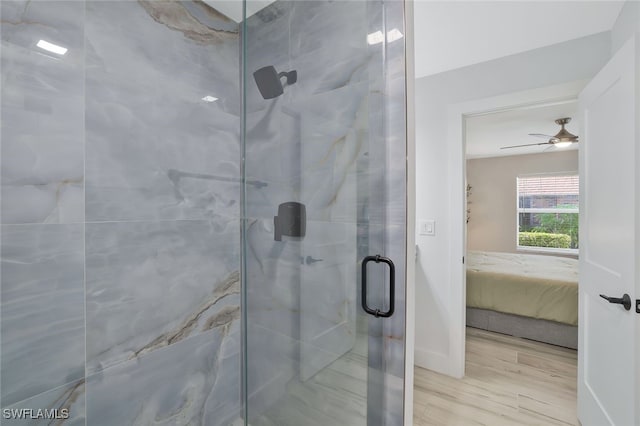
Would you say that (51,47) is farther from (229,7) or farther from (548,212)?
(548,212)

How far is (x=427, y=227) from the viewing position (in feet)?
7.95

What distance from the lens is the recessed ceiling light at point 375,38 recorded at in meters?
0.98

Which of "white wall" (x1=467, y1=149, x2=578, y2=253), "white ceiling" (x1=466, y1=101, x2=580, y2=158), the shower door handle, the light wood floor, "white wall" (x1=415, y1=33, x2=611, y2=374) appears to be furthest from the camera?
"white wall" (x1=467, y1=149, x2=578, y2=253)

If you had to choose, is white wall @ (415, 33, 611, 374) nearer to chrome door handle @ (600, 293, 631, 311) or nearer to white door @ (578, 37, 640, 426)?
white door @ (578, 37, 640, 426)

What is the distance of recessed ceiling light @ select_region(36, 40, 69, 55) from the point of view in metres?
0.99

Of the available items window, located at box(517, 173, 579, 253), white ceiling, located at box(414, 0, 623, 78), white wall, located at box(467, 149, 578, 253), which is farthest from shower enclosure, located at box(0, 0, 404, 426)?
window, located at box(517, 173, 579, 253)

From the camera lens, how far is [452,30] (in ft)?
6.25

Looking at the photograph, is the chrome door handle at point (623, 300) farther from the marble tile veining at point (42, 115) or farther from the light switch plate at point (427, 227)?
the marble tile veining at point (42, 115)

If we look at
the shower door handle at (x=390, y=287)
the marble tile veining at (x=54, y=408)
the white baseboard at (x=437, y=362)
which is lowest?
the white baseboard at (x=437, y=362)

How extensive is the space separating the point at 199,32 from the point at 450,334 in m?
2.54

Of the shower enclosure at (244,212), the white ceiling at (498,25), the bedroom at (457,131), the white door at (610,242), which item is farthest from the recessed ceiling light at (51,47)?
the white door at (610,242)

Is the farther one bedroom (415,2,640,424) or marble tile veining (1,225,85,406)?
bedroom (415,2,640,424)

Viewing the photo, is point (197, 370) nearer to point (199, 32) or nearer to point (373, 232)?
point (373, 232)

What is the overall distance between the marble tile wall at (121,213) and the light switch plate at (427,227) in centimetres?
153
